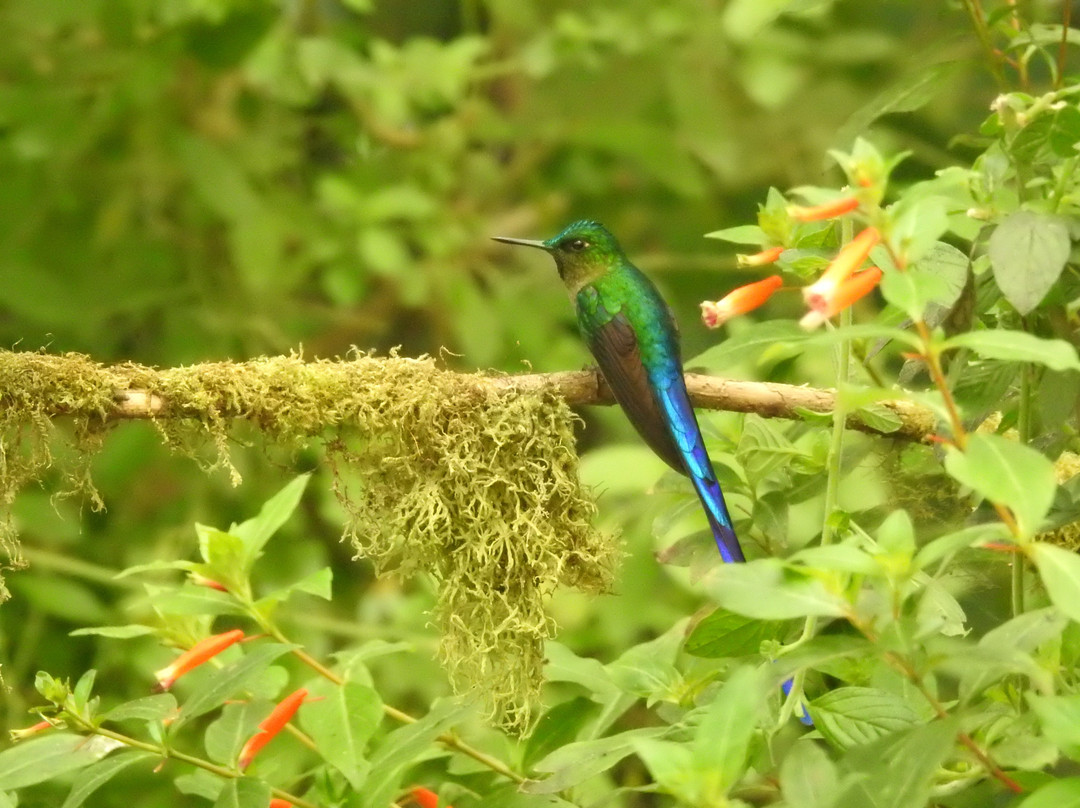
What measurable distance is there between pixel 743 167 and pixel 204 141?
206 centimetres

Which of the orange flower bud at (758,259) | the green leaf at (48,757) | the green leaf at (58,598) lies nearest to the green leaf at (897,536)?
the orange flower bud at (758,259)

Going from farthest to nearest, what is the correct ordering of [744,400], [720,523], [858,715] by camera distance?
1. [744,400]
2. [720,523]
3. [858,715]

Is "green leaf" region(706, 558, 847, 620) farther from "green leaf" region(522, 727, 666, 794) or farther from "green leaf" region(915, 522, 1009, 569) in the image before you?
"green leaf" region(522, 727, 666, 794)

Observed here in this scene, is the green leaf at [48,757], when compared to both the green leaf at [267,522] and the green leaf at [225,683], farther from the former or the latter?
the green leaf at [267,522]

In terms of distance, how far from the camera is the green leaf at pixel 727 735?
41.4 inches

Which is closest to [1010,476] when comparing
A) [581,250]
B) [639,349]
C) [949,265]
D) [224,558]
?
[949,265]

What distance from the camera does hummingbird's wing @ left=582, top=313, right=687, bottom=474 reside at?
1908 mm

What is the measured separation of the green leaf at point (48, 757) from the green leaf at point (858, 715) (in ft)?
2.73

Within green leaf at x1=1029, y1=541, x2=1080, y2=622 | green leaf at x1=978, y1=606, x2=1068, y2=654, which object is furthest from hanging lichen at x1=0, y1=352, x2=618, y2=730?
green leaf at x1=1029, y1=541, x2=1080, y2=622

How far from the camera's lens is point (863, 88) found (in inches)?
200

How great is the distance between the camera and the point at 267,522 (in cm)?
167

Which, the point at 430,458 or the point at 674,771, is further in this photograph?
the point at 430,458

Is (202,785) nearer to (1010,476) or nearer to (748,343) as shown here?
(748,343)

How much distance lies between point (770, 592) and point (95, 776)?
0.80 meters
